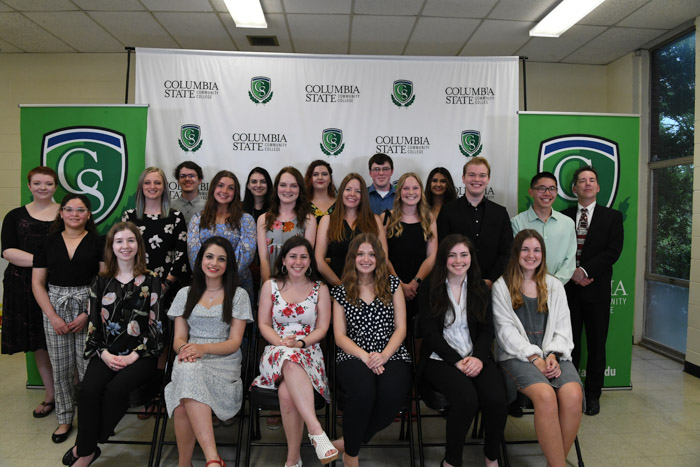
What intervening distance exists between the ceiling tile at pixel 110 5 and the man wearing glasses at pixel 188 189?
5.56 ft

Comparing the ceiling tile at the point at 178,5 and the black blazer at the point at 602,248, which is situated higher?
the ceiling tile at the point at 178,5

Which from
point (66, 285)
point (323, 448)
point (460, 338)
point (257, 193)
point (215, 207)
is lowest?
point (323, 448)

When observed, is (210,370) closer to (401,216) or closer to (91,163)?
(401,216)

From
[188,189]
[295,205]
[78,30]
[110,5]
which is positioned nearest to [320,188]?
[295,205]

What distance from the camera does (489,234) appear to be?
3.14 metres

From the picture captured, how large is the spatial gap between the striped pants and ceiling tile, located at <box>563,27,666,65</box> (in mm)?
5378

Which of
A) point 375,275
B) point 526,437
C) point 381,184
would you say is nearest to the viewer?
point 375,275

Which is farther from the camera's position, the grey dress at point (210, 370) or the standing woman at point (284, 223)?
the standing woman at point (284, 223)

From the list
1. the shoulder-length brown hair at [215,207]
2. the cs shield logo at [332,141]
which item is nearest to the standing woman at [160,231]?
the shoulder-length brown hair at [215,207]

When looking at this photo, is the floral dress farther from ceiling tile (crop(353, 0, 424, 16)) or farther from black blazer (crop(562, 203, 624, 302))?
ceiling tile (crop(353, 0, 424, 16))

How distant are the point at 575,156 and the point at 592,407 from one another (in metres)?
2.01

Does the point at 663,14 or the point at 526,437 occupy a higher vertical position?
the point at 663,14

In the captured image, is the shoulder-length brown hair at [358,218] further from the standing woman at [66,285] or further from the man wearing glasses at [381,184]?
the standing woman at [66,285]

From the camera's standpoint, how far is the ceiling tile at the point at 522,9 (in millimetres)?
3984
